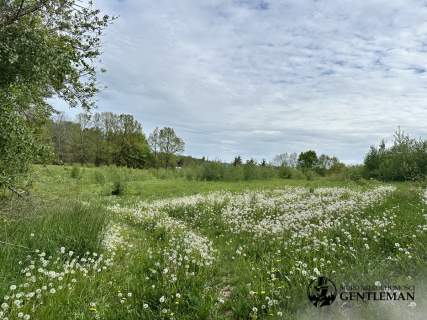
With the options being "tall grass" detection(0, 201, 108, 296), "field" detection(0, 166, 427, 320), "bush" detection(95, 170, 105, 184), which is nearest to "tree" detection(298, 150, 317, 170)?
"bush" detection(95, 170, 105, 184)

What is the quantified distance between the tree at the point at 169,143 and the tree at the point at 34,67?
4870cm

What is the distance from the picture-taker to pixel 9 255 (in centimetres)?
521

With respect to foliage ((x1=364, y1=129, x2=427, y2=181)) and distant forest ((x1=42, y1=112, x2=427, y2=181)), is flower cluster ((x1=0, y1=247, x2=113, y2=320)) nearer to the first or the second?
distant forest ((x1=42, y1=112, x2=427, y2=181))

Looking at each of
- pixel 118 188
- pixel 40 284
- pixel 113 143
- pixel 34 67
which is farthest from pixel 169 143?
pixel 40 284

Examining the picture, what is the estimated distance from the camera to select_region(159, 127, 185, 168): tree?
60.3 m

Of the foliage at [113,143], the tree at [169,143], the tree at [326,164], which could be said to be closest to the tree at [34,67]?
→ the tree at [326,164]

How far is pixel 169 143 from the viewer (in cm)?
6069

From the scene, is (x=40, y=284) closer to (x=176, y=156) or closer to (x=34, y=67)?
(x=34, y=67)

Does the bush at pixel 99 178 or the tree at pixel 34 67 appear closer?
the tree at pixel 34 67

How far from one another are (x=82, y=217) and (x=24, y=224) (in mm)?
1128

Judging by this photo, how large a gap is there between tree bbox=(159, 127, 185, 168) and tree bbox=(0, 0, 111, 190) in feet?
160

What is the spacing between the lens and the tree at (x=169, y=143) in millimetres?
60291

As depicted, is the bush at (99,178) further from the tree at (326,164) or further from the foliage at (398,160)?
the tree at (326,164)

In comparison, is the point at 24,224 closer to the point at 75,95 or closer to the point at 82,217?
the point at 82,217
